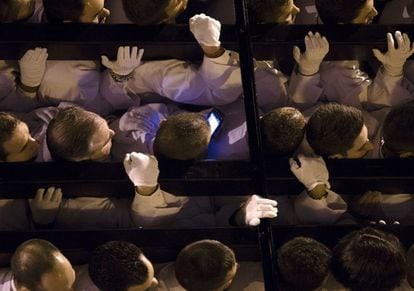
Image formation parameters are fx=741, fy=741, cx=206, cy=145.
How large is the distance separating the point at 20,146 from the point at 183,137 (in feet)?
1.33

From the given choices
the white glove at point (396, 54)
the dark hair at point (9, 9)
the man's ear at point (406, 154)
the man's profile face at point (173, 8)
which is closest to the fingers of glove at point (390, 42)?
the white glove at point (396, 54)

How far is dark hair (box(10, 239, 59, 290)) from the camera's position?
5.50 feet

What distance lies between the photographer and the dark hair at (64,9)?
6.33 feet

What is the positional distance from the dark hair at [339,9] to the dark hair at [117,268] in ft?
2.74

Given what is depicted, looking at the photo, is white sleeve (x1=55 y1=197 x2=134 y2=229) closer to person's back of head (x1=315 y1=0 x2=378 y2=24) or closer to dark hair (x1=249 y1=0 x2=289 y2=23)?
dark hair (x1=249 y1=0 x2=289 y2=23)

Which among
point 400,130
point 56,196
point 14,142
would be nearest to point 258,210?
point 400,130

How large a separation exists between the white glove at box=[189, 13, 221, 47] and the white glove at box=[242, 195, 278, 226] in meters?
0.44

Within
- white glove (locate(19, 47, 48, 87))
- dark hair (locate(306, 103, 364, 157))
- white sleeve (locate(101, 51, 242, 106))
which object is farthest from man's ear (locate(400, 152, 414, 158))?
white glove (locate(19, 47, 48, 87))

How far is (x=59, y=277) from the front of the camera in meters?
1.69

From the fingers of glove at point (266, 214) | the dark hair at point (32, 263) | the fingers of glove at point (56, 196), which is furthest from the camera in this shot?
the fingers of glove at point (56, 196)

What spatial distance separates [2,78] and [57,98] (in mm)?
160

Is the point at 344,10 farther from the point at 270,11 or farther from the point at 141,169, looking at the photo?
the point at 141,169

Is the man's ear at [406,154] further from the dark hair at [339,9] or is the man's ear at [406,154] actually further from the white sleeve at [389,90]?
the dark hair at [339,9]

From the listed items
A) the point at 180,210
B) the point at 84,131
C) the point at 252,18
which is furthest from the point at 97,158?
the point at 252,18
